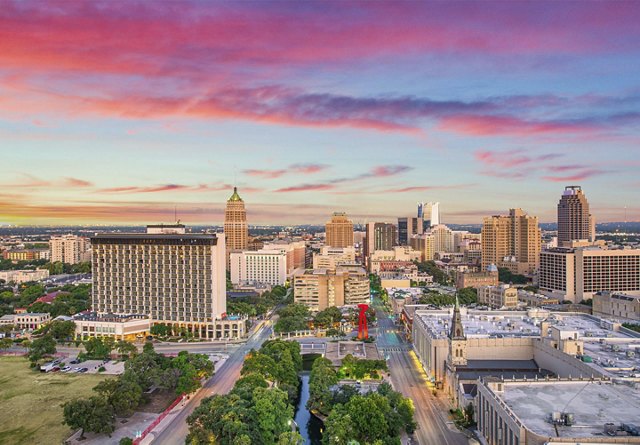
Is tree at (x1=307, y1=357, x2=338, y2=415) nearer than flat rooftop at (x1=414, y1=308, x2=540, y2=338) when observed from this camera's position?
Yes

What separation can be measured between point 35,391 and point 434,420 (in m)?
44.8

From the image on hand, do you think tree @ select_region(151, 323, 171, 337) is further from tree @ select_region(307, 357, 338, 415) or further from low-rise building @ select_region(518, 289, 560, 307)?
low-rise building @ select_region(518, 289, 560, 307)

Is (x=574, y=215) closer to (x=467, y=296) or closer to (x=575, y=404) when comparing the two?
(x=467, y=296)

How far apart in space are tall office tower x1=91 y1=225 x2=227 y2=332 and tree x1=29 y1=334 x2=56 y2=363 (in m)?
21.5

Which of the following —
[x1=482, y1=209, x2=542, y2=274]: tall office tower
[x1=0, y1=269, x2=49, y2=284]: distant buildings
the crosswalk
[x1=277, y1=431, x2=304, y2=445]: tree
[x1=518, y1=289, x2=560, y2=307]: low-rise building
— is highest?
[x1=482, y1=209, x2=542, y2=274]: tall office tower

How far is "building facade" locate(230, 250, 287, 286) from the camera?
16225 cm

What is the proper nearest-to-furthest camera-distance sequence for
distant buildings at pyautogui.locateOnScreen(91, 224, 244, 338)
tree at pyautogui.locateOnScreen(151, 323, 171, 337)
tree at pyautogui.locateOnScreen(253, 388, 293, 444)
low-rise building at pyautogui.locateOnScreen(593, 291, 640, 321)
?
tree at pyautogui.locateOnScreen(253, 388, 293, 444) → low-rise building at pyautogui.locateOnScreen(593, 291, 640, 321) → tree at pyautogui.locateOnScreen(151, 323, 171, 337) → distant buildings at pyautogui.locateOnScreen(91, 224, 244, 338)

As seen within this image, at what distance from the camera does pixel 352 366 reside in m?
68.5

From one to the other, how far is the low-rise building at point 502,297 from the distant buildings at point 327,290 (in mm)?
26251

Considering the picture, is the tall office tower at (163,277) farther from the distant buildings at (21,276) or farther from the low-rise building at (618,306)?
the distant buildings at (21,276)

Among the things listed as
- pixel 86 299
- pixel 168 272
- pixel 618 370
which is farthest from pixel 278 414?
pixel 86 299

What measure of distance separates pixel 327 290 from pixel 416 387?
57.1m

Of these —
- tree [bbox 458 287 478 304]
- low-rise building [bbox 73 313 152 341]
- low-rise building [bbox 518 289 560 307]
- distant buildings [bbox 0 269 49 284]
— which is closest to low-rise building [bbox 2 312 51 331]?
low-rise building [bbox 73 313 152 341]

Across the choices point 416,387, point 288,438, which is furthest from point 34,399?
point 416,387
